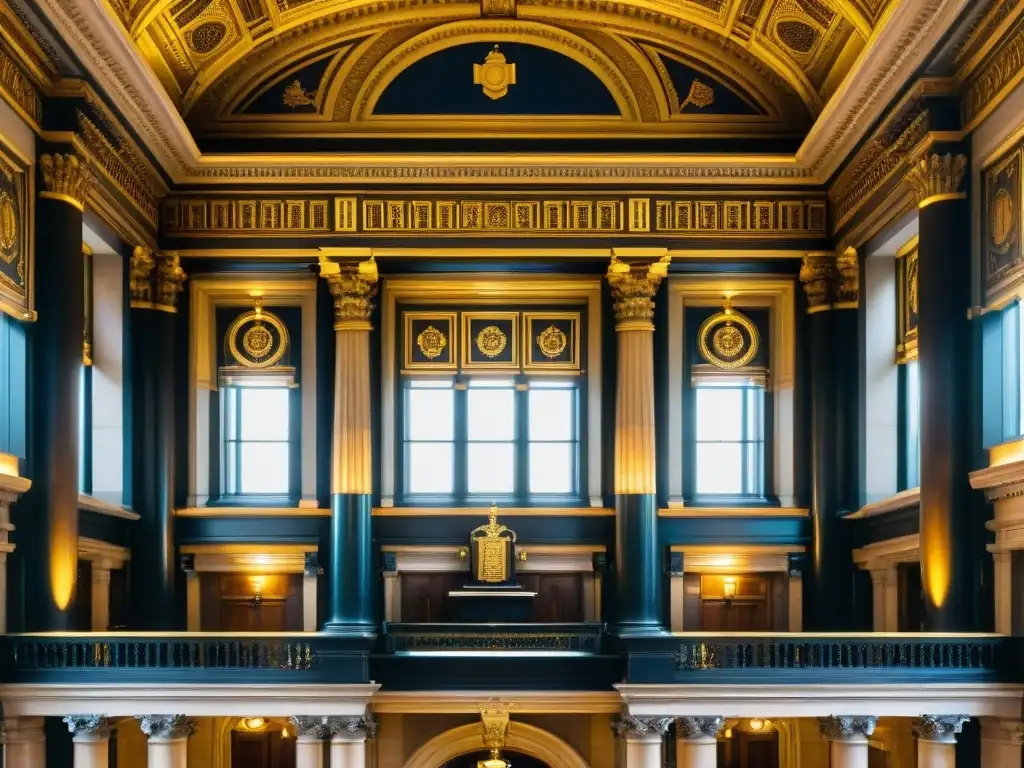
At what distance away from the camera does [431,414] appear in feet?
102

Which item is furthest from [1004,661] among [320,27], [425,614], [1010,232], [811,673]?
[320,27]

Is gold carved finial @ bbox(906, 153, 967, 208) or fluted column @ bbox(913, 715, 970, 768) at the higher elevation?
gold carved finial @ bbox(906, 153, 967, 208)

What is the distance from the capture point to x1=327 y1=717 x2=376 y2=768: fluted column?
78.5 feet

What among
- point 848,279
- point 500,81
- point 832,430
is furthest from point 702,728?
point 500,81

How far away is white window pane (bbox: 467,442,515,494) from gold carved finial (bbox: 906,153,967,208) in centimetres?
987

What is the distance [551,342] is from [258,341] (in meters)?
5.25

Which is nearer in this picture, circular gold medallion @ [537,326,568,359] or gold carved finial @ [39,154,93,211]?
gold carved finial @ [39,154,93,211]

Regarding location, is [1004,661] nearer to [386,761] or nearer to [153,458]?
[386,761]

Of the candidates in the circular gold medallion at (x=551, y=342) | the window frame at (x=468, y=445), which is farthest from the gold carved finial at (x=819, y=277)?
the circular gold medallion at (x=551, y=342)

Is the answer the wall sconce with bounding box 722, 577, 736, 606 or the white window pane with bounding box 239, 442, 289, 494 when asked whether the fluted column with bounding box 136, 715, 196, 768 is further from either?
the wall sconce with bounding box 722, 577, 736, 606

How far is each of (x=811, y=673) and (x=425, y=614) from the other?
8874 mm

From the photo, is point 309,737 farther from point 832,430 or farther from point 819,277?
point 819,277

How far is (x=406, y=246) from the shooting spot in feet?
97.3

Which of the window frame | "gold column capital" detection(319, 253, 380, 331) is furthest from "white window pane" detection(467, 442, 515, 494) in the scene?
"gold column capital" detection(319, 253, 380, 331)
